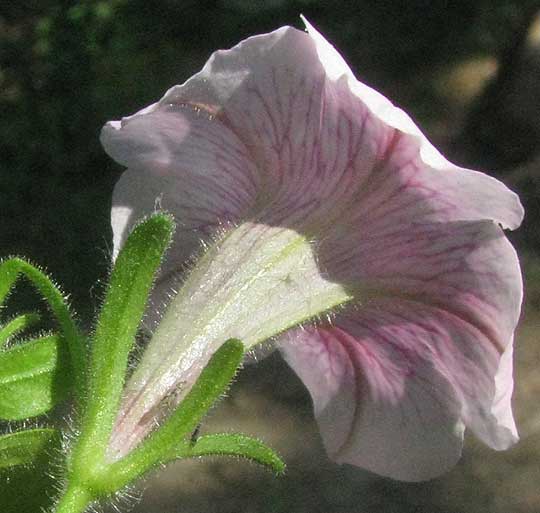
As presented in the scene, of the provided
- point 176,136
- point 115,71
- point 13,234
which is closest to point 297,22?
point 115,71

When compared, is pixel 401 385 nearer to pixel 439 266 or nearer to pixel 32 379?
pixel 439 266

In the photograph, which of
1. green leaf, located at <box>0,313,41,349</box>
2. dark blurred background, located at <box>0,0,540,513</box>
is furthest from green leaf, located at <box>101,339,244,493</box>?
dark blurred background, located at <box>0,0,540,513</box>

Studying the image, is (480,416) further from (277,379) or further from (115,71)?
(115,71)

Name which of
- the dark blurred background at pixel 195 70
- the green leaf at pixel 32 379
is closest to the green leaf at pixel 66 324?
the green leaf at pixel 32 379

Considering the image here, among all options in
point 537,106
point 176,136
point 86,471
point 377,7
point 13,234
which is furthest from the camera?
point 377,7

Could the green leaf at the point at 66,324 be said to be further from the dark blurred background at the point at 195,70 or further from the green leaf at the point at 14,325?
the dark blurred background at the point at 195,70

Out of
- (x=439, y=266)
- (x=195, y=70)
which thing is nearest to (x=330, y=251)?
(x=439, y=266)

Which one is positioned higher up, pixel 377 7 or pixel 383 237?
pixel 383 237

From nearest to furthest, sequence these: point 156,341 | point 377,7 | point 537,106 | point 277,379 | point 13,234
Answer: point 156,341, point 277,379, point 13,234, point 537,106, point 377,7
